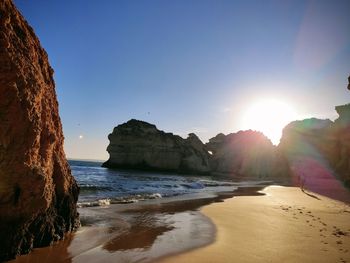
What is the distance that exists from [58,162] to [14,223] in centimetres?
270

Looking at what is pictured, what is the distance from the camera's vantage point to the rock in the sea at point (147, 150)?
257 feet

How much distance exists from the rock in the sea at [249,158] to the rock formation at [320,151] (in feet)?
42.4

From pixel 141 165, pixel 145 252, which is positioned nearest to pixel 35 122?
pixel 145 252

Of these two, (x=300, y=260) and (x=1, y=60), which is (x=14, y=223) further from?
(x=300, y=260)

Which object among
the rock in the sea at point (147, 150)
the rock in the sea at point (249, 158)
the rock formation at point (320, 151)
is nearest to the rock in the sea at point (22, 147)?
the rock formation at point (320, 151)

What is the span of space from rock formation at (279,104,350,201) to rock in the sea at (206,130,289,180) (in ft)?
42.4

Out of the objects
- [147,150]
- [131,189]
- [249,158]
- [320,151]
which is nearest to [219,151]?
[249,158]

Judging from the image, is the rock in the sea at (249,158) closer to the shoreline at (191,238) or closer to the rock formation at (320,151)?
the rock formation at (320,151)

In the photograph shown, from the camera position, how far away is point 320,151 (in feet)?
157

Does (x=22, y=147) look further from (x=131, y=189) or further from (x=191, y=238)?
(x=131, y=189)

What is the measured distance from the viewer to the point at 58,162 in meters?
9.48

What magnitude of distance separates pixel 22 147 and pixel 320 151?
1876 inches

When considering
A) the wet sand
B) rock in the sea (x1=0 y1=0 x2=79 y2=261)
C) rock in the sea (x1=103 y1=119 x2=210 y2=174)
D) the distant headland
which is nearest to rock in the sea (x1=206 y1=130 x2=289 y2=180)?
the distant headland

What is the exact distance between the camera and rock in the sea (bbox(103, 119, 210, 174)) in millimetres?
78312
